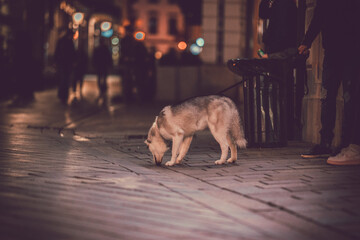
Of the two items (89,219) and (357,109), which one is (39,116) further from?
(89,219)

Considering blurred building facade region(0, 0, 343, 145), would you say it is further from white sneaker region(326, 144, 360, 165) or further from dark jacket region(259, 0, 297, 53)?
white sneaker region(326, 144, 360, 165)

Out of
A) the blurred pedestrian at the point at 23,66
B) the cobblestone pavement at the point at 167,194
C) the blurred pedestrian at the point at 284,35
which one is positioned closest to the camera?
the cobblestone pavement at the point at 167,194

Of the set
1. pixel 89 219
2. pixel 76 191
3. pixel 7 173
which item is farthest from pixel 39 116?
pixel 89 219

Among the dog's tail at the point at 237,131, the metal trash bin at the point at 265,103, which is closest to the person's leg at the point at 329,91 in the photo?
the metal trash bin at the point at 265,103

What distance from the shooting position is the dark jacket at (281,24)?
323 inches

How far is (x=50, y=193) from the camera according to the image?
4.85 metres

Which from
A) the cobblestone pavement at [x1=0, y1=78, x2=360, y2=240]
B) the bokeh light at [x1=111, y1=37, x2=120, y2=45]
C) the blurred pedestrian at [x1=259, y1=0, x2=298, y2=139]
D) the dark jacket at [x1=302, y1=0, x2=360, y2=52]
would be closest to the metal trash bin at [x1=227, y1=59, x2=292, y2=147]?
the cobblestone pavement at [x1=0, y1=78, x2=360, y2=240]

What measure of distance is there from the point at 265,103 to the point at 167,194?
3028 mm

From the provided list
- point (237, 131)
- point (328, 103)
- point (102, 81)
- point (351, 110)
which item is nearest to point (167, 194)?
point (237, 131)

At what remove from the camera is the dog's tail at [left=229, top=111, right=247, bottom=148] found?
6.54 metres

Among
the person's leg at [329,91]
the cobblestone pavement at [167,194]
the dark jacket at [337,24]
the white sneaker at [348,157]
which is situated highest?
the dark jacket at [337,24]

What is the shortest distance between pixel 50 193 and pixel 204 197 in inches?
45.8

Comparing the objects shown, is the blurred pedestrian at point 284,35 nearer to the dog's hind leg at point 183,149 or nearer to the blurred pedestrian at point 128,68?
the dog's hind leg at point 183,149

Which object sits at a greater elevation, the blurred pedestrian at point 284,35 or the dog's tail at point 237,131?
the blurred pedestrian at point 284,35
